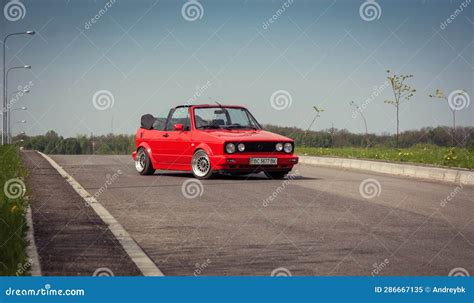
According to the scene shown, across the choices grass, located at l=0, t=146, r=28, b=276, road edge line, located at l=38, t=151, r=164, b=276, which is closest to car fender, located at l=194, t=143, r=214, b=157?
road edge line, located at l=38, t=151, r=164, b=276

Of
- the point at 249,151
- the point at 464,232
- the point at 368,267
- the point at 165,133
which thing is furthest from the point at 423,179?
the point at 368,267

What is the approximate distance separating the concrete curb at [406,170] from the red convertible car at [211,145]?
344 cm

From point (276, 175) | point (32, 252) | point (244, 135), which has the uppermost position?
point (244, 135)

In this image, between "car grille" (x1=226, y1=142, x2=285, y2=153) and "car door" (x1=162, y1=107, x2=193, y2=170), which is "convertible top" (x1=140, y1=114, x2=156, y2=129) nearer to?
"car door" (x1=162, y1=107, x2=193, y2=170)

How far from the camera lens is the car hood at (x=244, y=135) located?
54.7ft

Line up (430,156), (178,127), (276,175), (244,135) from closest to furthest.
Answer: (244,135) → (178,127) → (276,175) → (430,156)

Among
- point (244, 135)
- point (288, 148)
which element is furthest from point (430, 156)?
point (244, 135)

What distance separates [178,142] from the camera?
17.7 meters

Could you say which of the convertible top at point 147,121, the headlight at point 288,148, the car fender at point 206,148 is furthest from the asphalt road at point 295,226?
the convertible top at point 147,121

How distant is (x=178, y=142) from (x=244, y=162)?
1.80 metres

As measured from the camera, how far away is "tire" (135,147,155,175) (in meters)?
18.6

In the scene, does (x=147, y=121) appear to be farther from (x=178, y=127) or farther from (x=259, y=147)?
(x=259, y=147)

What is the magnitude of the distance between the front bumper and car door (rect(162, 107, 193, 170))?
1.05 m

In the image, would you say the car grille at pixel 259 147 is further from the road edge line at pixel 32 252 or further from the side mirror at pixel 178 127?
the road edge line at pixel 32 252
